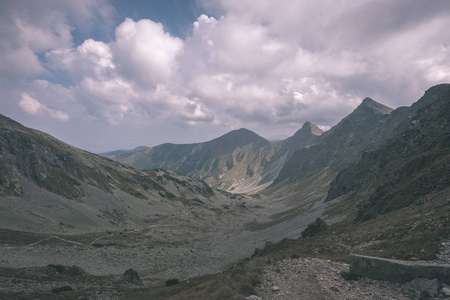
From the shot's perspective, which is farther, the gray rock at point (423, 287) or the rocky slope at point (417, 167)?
the rocky slope at point (417, 167)

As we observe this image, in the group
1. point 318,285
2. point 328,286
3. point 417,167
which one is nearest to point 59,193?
point 318,285

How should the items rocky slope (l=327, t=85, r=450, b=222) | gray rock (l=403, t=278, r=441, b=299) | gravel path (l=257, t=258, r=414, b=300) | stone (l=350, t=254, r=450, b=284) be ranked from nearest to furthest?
gray rock (l=403, t=278, r=441, b=299) → stone (l=350, t=254, r=450, b=284) → gravel path (l=257, t=258, r=414, b=300) → rocky slope (l=327, t=85, r=450, b=222)

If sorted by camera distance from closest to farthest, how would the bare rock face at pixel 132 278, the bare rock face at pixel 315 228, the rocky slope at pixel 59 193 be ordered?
the bare rock face at pixel 132 278 → the bare rock face at pixel 315 228 → the rocky slope at pixel 59 193

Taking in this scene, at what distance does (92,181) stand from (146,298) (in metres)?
114

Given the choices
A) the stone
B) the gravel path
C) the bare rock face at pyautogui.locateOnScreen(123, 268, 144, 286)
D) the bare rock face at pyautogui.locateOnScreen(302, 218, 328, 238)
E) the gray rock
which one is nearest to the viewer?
the gray rock

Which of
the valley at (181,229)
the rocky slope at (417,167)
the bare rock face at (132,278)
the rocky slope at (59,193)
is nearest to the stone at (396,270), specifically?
the valley at (181,229)

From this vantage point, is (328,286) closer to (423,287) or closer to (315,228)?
(423,287)

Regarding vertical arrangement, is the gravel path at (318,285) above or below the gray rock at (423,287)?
below

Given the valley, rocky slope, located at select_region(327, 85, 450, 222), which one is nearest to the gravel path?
the valley

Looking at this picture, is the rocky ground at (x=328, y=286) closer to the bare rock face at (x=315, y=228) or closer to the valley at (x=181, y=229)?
the valley at (x=181, y=229)

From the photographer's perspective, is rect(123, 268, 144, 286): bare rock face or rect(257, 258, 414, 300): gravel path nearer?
rect(257, 258, 414, 300): gravel path

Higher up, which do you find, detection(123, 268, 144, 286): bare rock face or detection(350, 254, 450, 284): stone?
detection(350, 254, 450, 284): stone

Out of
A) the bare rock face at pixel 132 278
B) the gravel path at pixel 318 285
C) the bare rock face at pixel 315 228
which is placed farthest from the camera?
the bare rock face at pixel 315 228

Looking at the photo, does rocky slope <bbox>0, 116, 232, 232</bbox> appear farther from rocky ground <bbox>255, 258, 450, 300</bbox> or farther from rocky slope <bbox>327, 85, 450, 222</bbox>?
rocky slope <bbox>327, 85, 450, 222</bbox>
